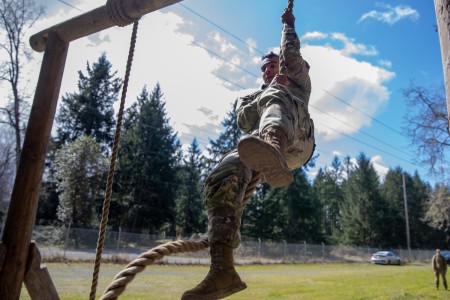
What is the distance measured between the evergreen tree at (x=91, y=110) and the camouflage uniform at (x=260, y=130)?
122ft

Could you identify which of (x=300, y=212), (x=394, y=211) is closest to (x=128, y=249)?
(x=300, y=212)

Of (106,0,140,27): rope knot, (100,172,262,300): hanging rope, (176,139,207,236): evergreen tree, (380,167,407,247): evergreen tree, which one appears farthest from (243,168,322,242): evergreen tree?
(100,172,262,300): hanging rope

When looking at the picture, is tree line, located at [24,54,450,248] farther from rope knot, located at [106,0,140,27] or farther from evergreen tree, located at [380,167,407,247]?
rope knot, located at [106,0,140,27]

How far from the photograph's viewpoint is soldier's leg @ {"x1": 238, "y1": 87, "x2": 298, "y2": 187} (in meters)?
1.96

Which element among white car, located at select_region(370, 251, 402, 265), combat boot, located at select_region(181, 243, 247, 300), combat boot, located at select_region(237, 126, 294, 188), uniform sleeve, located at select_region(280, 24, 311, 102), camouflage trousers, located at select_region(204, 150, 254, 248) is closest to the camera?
combat boot, located at select_region(181, 243, 247, 300)

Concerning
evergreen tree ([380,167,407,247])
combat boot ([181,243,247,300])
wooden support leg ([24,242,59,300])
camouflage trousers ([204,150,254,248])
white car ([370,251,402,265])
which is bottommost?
white car ([370,251,402,265])

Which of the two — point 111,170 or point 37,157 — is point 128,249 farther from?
point 111,170

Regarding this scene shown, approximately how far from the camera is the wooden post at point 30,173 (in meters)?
2.42

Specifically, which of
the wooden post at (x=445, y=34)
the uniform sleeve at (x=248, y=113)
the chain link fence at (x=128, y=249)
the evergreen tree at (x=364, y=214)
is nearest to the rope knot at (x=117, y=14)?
the uniform sleeve at (x=248, y=113)

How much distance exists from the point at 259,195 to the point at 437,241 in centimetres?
3551

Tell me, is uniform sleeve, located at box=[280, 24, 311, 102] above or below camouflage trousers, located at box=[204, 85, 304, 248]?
above

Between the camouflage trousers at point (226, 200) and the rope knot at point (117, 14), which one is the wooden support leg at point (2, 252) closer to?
the camouflage trousers at point (226, 200)

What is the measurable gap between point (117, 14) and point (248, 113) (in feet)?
4.30

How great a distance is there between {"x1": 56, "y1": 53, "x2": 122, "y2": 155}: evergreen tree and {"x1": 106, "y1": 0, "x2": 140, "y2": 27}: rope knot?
37.0 metres
